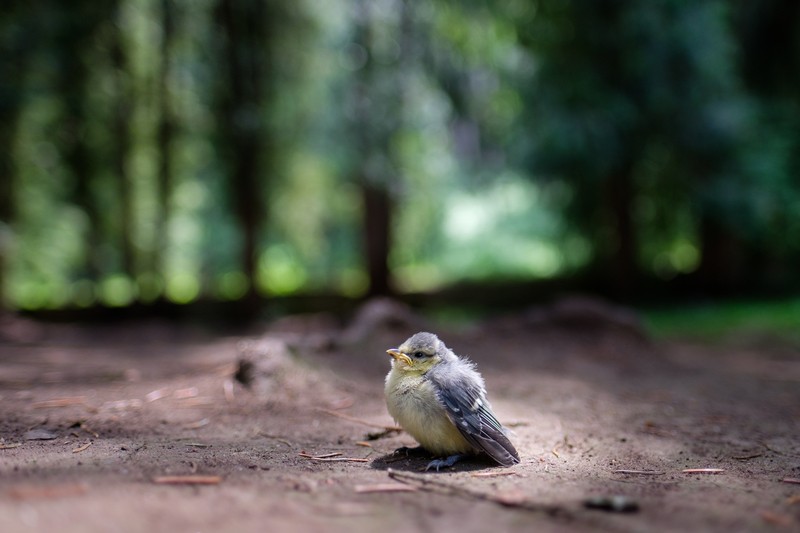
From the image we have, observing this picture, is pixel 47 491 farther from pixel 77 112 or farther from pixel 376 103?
pixel 77 112

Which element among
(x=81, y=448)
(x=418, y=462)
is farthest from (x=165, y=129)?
(x=418, y=462)

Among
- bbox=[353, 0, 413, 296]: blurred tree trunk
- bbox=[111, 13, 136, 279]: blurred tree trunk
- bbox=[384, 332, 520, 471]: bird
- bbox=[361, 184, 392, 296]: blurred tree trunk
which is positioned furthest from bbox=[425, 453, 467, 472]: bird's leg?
bbox=[111, 13, 136, 279]: blurred tree trunk

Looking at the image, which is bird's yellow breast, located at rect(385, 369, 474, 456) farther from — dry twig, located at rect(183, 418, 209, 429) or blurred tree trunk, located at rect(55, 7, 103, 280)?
blurred tree trunk, located at rect(55, 7, 103, 280)

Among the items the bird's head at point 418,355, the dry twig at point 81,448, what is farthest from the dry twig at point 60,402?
the bird's head at point 418,355

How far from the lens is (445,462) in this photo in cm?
366

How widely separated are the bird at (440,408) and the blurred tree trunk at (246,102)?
9.85 meters

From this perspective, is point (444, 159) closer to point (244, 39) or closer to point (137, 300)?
point (244, 39)

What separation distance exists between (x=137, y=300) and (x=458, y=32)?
30.1ft

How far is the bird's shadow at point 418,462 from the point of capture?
361 cm

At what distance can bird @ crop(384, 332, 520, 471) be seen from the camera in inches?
142

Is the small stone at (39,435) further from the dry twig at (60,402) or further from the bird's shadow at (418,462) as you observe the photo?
the bird's shadow at (418,462)

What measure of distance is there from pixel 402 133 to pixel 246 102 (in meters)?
3.31

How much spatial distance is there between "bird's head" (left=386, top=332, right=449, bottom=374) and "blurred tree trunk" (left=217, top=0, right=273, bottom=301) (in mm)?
9795

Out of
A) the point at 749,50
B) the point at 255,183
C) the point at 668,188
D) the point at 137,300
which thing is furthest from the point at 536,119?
the point at 137,300
